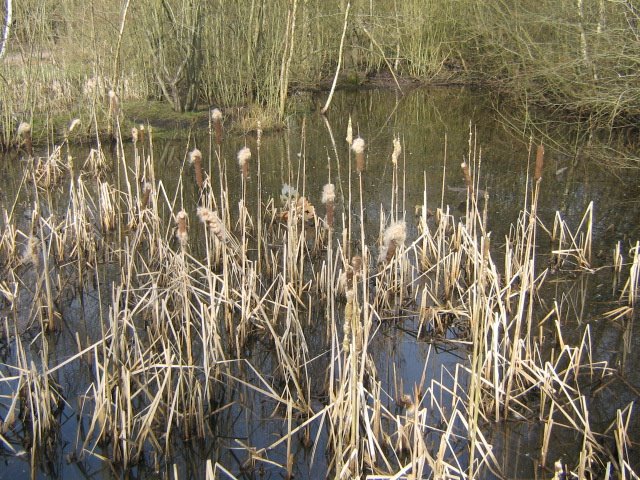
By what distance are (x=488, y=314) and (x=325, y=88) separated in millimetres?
14791

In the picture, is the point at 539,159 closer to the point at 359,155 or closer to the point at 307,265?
the point at 359,155

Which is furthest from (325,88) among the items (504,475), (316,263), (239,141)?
(504,475)

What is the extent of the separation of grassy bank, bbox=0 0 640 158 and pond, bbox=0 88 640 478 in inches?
89.0

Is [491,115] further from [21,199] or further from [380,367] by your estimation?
[380,367]

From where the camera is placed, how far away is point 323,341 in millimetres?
4961

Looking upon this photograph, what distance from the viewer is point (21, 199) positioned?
840cm

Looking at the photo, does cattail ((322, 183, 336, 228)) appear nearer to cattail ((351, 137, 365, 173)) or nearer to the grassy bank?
cattail ((351, 137, 365, 173))

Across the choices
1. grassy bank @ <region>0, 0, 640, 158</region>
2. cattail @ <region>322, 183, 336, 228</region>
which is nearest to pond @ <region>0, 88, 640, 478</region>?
cattail @ <region>322, 183, 336, 228</region>

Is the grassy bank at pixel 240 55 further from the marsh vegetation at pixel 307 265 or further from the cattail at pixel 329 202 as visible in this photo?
the cattail at pixel 329 202

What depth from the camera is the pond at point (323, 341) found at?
344cm

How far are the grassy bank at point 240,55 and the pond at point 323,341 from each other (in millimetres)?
2261

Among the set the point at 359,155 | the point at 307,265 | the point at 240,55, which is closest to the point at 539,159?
the point at 359,155

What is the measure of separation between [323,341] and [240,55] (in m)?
8.72

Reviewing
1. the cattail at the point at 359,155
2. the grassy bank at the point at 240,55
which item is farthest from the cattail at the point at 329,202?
the grassy bank at the point at 240,55
